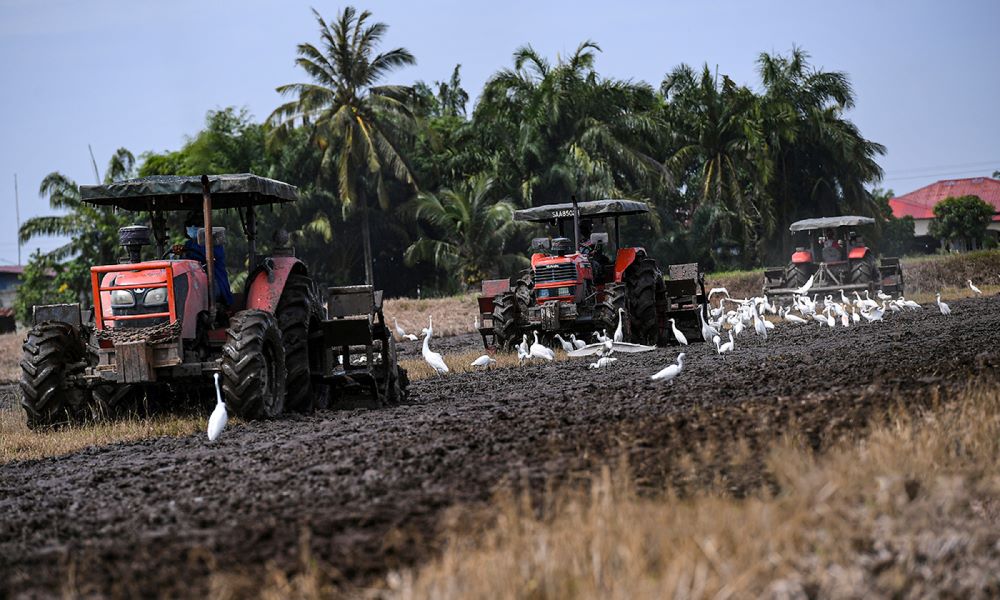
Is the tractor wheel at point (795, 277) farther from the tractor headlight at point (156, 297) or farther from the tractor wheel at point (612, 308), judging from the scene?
the tractor headlight at point (156, 297)

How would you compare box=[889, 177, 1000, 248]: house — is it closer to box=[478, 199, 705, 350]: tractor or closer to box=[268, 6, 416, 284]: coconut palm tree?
box=[268, 6, 416, 284]: coconut palm tree

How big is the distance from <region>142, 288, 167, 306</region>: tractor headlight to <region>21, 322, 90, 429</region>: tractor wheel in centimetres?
110

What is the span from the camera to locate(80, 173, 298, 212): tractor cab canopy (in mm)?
10883

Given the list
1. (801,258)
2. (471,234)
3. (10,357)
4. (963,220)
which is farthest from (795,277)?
(963,220)

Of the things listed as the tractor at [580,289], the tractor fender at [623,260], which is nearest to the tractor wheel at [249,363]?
the tractor at [580,289]

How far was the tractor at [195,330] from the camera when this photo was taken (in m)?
10.6

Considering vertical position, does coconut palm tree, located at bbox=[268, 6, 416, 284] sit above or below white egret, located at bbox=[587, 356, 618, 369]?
above

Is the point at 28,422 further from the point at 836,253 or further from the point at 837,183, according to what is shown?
the point at 837,183

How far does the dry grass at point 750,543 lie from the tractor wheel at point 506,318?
1317 cm

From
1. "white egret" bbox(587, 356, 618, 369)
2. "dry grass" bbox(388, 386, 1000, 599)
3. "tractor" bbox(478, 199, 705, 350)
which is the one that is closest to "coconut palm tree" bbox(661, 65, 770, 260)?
"tractor" bbox(478, 199, 705, 350)

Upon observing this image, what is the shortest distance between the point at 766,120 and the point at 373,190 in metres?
15.0

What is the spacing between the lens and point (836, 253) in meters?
33.5

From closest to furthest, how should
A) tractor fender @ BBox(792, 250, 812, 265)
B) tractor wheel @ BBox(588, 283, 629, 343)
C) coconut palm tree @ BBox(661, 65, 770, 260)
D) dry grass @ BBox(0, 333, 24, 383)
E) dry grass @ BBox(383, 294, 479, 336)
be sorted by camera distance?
tractor wheel @ BBox(588, 283, 629, 343), dry grass @ BBox(0, 333, 24, 383), dry grass @ BBox(383, 294, 479, 336), tractor fender @ BBox(792, 250, 812, 265), coconut palm tree @ BBox(661, 65, 770, 260)

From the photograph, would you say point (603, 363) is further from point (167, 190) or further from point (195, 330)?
point (167, 190)
